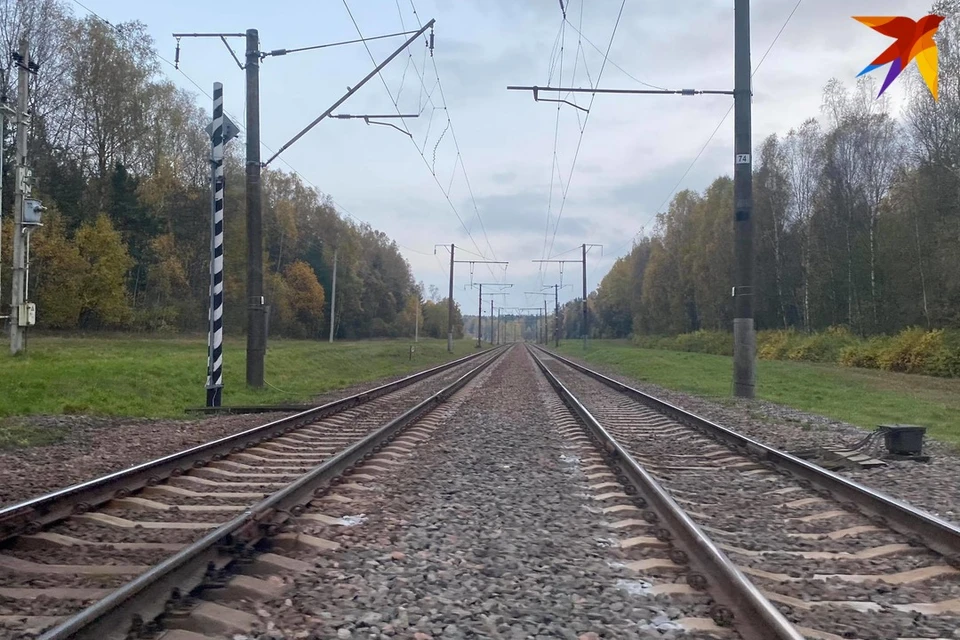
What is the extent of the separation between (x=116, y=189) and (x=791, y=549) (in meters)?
49.6

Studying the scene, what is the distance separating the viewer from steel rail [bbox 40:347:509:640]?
3.56 metres

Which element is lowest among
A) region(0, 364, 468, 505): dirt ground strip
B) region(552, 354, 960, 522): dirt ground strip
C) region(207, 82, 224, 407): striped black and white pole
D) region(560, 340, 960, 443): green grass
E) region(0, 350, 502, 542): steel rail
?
region(560, 340, 960, 443): green grass

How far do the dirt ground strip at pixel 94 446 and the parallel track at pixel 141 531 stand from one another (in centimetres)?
89

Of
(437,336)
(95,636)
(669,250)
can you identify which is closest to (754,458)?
(95,636)

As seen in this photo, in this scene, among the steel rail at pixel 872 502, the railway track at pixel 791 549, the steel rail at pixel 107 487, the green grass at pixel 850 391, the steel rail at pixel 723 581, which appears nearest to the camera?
the steel rail at pixel 723 581

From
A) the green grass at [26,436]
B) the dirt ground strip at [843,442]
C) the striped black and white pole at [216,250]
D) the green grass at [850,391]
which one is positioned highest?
the striped black and white pole at [216,250]

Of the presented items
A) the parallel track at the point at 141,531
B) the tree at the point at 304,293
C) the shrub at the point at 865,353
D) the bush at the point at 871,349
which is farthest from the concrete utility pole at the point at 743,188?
the tree at the point at 304,293

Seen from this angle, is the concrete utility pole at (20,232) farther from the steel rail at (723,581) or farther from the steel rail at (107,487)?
the steel rail at (723,581)

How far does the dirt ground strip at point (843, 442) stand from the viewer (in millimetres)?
7613

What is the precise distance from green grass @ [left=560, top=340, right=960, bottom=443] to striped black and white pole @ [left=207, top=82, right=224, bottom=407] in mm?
11769

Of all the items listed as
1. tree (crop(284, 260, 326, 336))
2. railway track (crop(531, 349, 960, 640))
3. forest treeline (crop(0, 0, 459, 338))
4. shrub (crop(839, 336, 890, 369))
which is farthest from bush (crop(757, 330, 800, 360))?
tree (crop(284, 260, 326, 336))

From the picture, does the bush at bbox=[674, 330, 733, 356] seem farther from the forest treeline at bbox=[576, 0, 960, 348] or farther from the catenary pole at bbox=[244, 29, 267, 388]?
the catenary pole at bbox=[244, 29, 267, 388]

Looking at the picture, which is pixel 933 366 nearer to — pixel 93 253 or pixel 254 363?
pixel 254 363

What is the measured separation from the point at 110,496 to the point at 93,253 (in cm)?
4164
